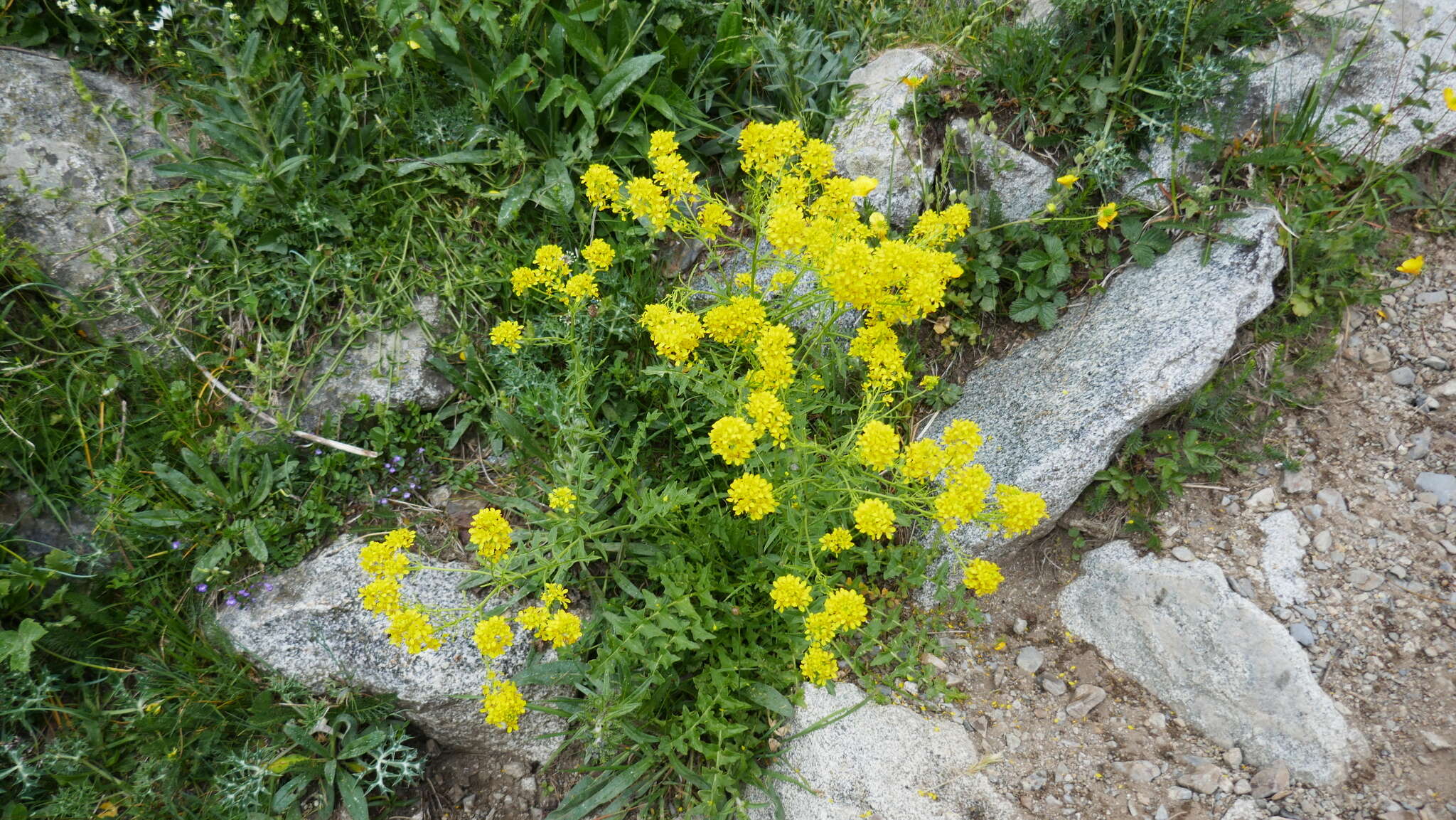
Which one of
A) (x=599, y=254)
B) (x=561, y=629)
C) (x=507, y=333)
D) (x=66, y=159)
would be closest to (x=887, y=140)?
(x=599, y=254)

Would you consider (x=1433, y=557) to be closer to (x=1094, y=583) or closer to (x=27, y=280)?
(x=1094, y=583)

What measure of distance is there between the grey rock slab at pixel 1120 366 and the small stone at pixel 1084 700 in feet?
2.03

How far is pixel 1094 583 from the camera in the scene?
9.97 ft

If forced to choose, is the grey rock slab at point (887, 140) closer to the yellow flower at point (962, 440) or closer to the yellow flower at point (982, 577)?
the yellow flower at point (962, 440)

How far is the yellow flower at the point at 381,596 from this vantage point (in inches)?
95.0

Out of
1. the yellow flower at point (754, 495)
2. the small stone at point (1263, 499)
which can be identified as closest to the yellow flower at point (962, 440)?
the yellow flower at point (754, 495)

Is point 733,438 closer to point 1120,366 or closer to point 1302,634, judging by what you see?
point 1120,366

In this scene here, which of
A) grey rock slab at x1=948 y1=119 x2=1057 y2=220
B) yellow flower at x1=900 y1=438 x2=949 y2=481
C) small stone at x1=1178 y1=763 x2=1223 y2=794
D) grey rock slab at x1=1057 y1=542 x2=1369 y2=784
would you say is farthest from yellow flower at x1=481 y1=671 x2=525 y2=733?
grey rock slab at x1=948 y1=119 x2=1057 y2=220

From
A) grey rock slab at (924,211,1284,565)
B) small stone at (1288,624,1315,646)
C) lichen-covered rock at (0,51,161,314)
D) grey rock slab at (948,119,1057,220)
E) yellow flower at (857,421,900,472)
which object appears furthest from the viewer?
grey rock slab at (948,119,1057,220)

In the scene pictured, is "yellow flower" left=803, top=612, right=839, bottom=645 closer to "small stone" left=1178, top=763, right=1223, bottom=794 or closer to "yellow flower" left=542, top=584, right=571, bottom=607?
"yellow flower" left=542, top=584, right=571, bottom=607

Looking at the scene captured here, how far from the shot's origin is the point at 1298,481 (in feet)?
9.69

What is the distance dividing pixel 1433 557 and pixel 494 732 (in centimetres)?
371

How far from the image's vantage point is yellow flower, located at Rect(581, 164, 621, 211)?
2.79 m

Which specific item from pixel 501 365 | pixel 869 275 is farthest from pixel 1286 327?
pixel 501 365
